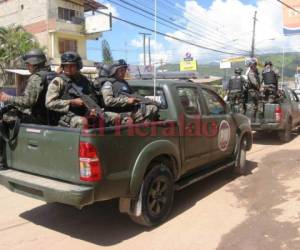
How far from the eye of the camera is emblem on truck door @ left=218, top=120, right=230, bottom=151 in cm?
648

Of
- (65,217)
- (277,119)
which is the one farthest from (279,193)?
(277,119)

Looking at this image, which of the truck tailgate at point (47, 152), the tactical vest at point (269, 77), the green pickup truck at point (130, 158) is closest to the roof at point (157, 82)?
the green pickup truck at point (130, 158)

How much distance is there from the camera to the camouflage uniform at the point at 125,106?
5141mm

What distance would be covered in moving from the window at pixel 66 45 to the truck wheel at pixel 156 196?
34.4m

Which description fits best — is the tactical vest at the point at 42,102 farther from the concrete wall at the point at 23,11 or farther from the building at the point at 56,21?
the concrete wall at the point at 23,11

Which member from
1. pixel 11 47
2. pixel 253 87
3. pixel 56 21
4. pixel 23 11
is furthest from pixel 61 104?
pixel 23 11

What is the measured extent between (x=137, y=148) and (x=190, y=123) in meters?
1.32

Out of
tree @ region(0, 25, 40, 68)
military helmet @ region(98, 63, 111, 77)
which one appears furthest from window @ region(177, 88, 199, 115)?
tree @ region(0, 25, 40, 68)

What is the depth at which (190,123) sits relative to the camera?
5.66 m

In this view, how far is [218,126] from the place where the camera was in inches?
252

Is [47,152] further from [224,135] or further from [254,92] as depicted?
[254,92]

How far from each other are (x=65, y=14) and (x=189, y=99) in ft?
117

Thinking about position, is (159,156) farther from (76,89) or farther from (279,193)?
(279,193)

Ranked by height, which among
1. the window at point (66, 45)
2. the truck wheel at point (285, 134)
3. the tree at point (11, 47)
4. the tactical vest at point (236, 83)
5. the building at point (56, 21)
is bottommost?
the truck wheel at point (285, 134)
